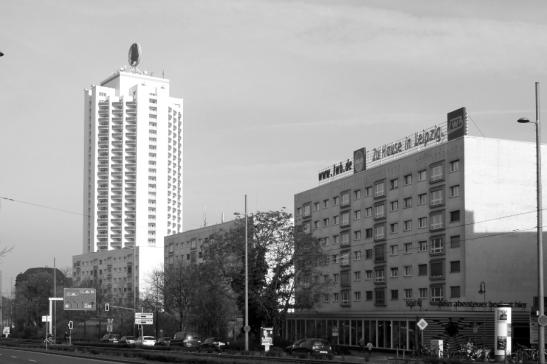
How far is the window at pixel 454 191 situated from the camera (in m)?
77.7

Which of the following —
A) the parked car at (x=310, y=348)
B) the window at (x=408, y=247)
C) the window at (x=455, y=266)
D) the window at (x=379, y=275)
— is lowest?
the parked car at (x=310, y=348)

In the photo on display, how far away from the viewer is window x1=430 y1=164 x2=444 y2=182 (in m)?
80.2

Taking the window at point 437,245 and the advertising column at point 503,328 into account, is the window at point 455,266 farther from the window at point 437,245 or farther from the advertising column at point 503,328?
the advertising column at point 503,328

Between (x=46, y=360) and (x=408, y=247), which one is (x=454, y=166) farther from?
(x=46, y=360)

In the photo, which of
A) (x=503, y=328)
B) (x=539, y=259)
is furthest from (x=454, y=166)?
(x=539, y=259)

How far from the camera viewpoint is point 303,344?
66.2 meters

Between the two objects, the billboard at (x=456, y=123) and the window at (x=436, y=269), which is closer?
the billboard at (x=456, y=123)

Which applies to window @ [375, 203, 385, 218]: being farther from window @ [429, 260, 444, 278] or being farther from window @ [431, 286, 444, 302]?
window @ [431, 286, 444, 302]

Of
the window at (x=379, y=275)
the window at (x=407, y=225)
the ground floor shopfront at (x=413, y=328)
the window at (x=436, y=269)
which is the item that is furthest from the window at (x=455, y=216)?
the window at (x=379, y=275)

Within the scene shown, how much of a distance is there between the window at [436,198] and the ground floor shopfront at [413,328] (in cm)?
1161

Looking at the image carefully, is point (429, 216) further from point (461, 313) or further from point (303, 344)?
point (303, 344)

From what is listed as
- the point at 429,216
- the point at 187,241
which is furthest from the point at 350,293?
the point at 187,241

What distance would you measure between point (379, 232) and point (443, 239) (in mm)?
12356

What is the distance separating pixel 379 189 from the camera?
90875 mm
